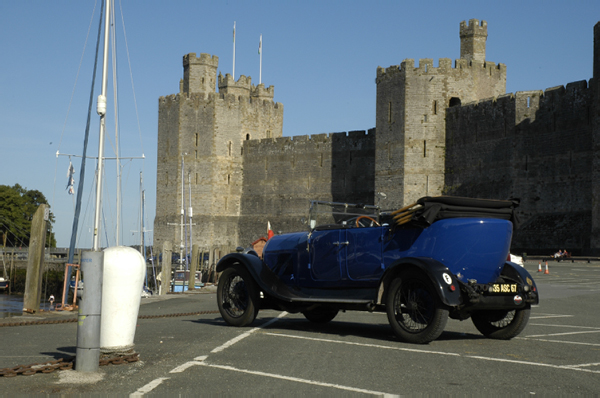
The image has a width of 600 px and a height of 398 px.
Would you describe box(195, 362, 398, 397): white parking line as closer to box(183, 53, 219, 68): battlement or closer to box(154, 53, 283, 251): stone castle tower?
box(154, 53, 283, 251): stone castle tower

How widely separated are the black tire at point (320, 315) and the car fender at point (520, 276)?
2.27m

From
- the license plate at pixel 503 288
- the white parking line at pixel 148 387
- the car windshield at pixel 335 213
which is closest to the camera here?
the white parking line at pixel 148 387

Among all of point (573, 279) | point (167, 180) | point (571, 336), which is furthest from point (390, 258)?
point (167, 180)

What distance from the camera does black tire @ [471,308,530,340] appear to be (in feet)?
23.8

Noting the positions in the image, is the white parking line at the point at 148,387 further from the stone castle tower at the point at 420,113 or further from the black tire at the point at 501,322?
the stone castle tower at the point at 420,113

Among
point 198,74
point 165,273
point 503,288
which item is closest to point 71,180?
point 165,273

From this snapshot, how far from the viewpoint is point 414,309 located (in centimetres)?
684

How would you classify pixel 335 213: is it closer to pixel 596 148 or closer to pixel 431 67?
pixel 596 148

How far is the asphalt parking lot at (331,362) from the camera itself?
15.6 ft

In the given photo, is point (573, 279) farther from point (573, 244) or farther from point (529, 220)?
point (529, 220)

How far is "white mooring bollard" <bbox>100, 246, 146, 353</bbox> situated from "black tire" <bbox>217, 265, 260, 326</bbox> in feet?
8.39

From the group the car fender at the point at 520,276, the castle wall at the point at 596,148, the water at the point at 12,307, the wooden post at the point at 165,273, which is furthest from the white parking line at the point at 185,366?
the castle wall at the point at 596,148

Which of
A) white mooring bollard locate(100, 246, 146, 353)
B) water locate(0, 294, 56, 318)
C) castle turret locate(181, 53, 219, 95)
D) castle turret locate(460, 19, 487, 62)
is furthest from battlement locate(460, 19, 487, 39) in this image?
white mooring bollard locate(100, 246, 146, 353)

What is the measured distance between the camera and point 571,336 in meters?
7.64
